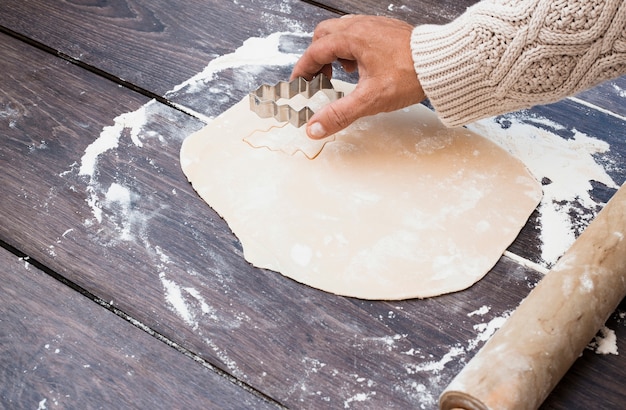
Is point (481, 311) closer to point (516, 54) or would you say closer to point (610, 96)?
point (516, 54)

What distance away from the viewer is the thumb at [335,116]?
3.51 ft

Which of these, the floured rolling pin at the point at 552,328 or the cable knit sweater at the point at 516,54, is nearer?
the floured rolling pin at the point at 552,328

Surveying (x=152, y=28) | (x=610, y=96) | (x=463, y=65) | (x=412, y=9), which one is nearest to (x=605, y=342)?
(x=463, y=65)

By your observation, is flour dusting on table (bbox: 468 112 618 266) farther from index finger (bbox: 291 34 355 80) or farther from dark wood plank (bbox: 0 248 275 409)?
dark wood plank (bbox: 0 248 275 409)

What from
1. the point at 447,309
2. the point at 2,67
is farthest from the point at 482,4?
the point at 2,67

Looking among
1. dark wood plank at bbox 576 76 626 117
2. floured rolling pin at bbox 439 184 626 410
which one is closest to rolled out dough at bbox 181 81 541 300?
floured rolling pin at bbox 439 184 626 410

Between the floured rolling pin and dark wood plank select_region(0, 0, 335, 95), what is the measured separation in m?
0.75

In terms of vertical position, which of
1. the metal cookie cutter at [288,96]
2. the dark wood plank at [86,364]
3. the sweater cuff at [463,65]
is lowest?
the dark wood plank at [86,364]

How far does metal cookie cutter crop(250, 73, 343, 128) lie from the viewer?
1108 mm

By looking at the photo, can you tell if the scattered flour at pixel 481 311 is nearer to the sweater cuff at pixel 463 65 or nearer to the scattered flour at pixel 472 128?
the scattered flour at pixel 472 128

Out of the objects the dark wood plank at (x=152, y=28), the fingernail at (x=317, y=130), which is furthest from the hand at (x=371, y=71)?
the dark wood plank at (x=152, y=28)

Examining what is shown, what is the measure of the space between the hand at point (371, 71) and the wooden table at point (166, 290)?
0.70 ft

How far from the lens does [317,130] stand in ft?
3.55

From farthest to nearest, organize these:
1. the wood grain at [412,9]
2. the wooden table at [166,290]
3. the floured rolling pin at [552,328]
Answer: the wood grain at [412,9] < the wooden table at [166,290] < the floured rolling pin at [552,328]
